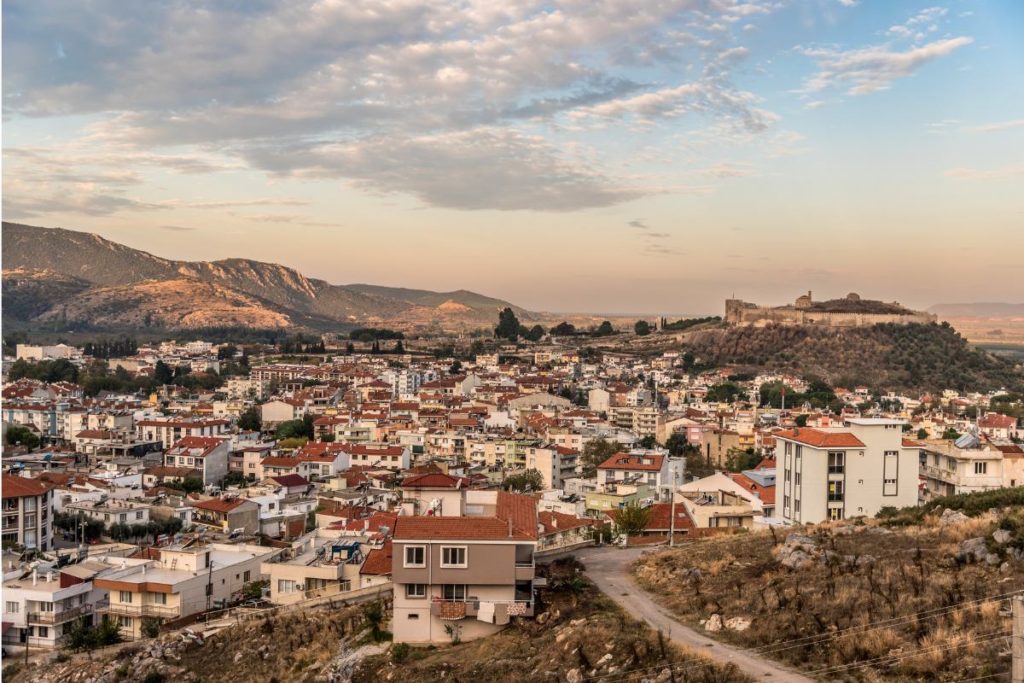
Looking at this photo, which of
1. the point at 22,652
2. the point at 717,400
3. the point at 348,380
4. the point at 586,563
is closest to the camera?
the point at 586,563

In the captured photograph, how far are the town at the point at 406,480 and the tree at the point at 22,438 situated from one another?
0.10 metres

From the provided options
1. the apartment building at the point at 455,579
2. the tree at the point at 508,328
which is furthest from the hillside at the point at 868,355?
the apartment building at the point at 455,579

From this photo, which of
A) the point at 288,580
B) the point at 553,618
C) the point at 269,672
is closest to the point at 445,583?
the point at 553,618

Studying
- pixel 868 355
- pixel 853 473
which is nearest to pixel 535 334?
pixel 868 355

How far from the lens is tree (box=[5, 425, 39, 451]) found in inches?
1382

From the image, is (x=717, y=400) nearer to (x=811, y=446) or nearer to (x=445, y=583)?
(x=811, y=446)

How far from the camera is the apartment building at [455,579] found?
32.1ft

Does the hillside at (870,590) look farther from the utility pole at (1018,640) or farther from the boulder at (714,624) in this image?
the utility pole at (1018,640)

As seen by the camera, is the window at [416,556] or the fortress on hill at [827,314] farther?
the fortress on hill at [827,314]

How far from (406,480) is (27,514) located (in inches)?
391

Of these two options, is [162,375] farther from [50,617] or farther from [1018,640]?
[1018,640]

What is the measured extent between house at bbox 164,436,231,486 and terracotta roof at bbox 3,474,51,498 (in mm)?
8259

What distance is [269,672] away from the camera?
33.8ft

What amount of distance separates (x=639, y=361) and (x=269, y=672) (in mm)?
66570
